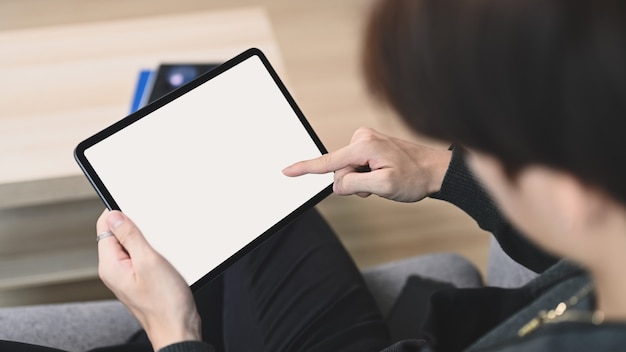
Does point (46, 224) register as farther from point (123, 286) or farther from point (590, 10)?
point (590, 10)

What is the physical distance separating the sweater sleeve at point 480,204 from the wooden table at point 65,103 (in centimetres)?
43

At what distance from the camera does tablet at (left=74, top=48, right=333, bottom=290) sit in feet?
2.52

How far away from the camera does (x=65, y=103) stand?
1.12m

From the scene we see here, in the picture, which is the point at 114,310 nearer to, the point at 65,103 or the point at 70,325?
the point at 70,325

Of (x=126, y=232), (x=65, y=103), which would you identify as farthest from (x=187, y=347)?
(x=65, y=103)

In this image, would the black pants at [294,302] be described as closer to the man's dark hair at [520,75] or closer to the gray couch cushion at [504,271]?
the gray couch cushion at [504,271]

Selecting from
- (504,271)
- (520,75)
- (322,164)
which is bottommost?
(504,271)

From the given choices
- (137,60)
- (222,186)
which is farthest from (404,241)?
(222,186)

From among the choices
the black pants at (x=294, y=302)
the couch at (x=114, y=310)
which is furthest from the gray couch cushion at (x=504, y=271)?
the black pants at (x=294, y=302)

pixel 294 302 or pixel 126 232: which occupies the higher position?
pixel 126 232

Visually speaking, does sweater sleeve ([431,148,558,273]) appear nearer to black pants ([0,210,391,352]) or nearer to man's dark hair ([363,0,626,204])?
black pants ([0,210,391,352])

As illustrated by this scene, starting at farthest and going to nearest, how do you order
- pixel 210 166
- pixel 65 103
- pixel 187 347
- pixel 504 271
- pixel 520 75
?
1. pixel 65 103
2. pixel 504 271
3. pixel 210 166
4. pixel 187 347
5. pixel 520 75

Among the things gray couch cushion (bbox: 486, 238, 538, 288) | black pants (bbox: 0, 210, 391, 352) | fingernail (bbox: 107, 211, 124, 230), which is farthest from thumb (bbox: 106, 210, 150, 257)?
gray couch cushion (bbox: 486, 238, 538, 288)

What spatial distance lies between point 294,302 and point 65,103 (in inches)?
20.9
